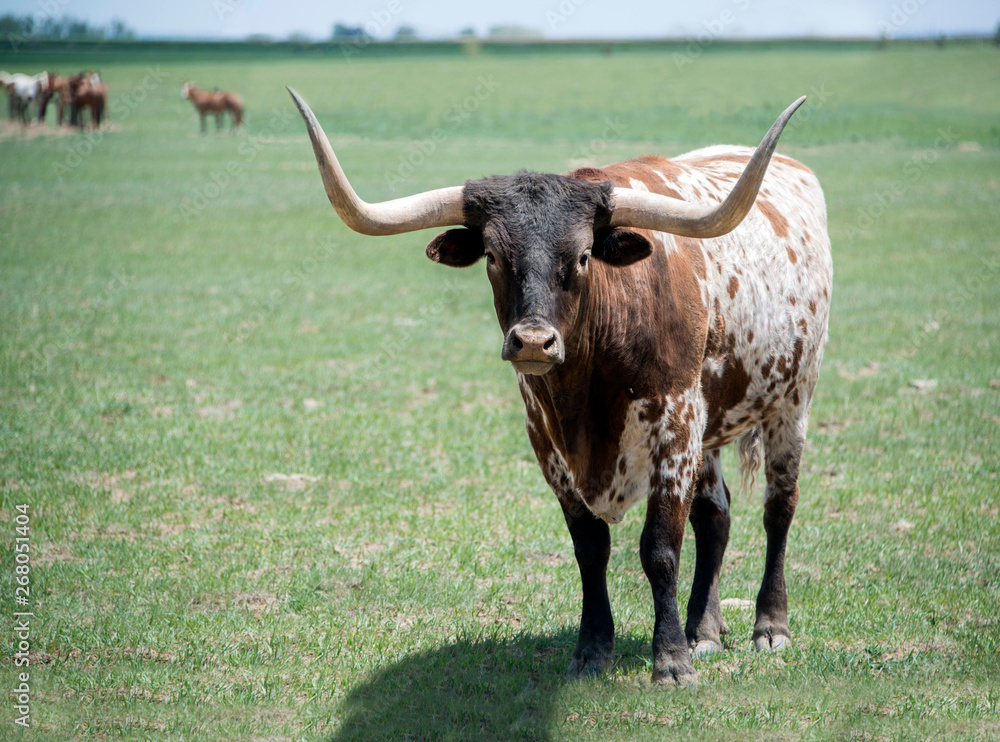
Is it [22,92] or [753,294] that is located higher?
[753,294]

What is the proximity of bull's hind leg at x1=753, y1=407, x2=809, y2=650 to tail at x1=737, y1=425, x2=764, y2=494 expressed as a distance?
0.08m

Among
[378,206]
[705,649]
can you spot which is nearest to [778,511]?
[705,649]

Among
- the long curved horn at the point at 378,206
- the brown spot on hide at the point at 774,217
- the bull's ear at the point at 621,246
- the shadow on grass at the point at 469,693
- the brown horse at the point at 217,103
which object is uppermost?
the long curved horn at the point at 378,206

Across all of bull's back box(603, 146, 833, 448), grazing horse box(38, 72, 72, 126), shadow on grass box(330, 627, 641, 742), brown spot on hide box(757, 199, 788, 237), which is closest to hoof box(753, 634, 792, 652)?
shadow on grass box(330, 627, 641, 742)

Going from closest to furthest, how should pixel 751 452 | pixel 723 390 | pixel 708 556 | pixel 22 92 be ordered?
pixel 723 390
pixel 708 556
pixel 751 452
pixel 22 92

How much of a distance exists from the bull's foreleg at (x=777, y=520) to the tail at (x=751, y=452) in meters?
0.09

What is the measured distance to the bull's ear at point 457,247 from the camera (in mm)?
4219

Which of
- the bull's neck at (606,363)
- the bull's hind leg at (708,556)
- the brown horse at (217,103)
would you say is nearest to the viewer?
the bull's neck at (606,363)

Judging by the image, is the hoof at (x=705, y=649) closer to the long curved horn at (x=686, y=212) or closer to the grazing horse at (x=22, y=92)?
the long curved horn at (x=686, y=212)

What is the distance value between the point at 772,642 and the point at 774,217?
7.86 ft

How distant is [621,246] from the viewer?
163 inches

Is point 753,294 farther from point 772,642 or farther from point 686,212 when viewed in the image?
point 772,642

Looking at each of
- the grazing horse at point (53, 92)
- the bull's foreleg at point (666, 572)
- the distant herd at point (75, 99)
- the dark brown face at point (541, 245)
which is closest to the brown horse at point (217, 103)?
the distant herd at point (75, 99)

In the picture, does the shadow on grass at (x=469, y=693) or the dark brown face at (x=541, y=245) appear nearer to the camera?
the dark brown face at (x=541, y=245)
